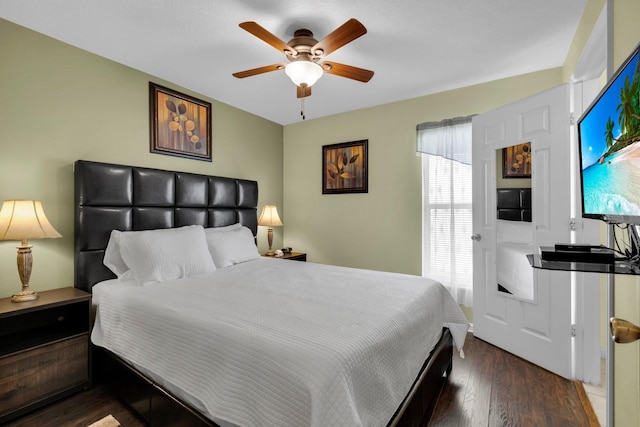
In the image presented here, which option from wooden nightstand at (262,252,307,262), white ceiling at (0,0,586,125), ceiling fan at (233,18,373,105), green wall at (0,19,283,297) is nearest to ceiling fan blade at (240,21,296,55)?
ceiling fan at (233,18,373,105)

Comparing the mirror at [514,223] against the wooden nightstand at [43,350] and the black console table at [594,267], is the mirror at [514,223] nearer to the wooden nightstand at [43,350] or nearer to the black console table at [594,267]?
the black console table at [594,267]

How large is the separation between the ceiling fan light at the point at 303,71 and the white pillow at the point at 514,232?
6.78 ft

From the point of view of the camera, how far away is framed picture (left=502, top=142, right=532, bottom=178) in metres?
2.54

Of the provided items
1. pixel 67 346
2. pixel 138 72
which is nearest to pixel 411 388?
pixel 67 346

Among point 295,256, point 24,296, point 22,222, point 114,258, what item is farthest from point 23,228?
point 295,256

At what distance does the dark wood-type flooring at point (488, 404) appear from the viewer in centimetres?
180

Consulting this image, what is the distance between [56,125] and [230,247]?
167 cm

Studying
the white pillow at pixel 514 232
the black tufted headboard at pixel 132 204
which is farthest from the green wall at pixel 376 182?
the black tufted headboard at pixel 132 204

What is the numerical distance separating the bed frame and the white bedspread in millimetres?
111

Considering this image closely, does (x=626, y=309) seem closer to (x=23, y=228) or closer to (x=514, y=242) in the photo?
(x=514, y=242)

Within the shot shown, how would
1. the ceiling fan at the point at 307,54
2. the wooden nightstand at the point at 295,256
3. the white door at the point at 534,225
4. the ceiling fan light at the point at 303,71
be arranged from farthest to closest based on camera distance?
the wooden nightstand at the point at 295,256 < the white door at the point at 534,225 < the ceiling fan light at the point at 303,71 < the ceiling fan at the point at 307,54

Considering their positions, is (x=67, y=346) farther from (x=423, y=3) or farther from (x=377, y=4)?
(x=423, y=3)

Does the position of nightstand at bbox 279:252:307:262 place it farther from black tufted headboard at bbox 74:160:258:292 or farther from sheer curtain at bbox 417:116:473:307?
sheer curtain at bbox 417:116:473:307

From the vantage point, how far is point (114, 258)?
239cm
